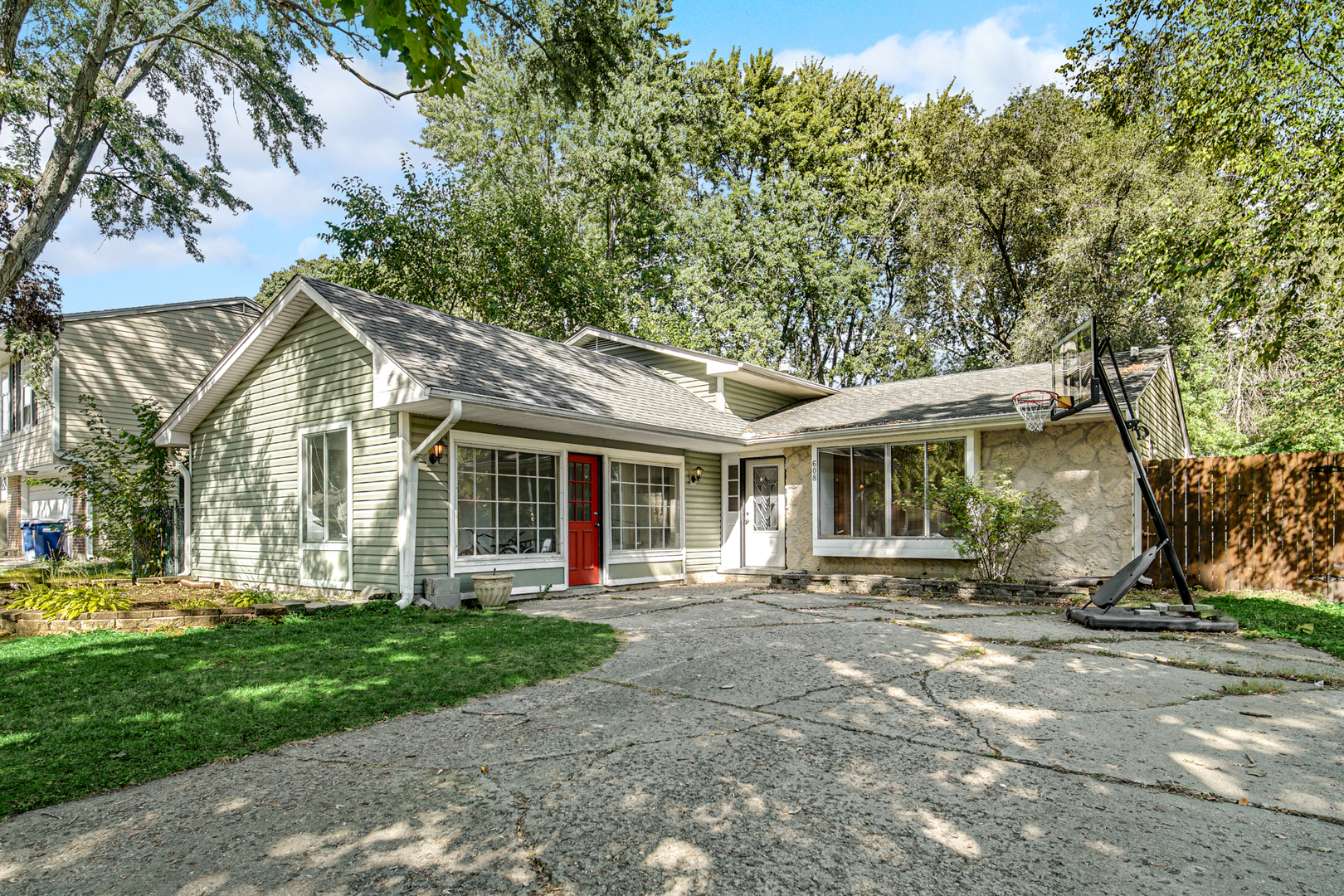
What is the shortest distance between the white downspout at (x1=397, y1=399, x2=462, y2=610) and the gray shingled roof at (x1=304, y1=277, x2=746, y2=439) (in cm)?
69

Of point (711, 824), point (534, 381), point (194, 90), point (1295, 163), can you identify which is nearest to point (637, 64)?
point (194, 90)

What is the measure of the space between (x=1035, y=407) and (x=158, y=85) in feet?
55.8

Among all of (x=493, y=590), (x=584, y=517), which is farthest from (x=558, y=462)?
(x=493, y=590)

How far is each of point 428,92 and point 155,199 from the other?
14.1m

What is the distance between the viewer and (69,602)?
7.43 metres

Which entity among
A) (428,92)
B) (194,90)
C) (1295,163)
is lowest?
(428,92)

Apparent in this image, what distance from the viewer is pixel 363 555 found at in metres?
9.14

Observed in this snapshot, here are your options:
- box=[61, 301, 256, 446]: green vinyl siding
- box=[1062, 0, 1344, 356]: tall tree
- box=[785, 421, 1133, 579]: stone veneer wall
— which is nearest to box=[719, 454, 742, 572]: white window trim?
box=[785, 421, 1133, 579]: stone veneer wall

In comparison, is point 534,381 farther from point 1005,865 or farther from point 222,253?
point 222,253

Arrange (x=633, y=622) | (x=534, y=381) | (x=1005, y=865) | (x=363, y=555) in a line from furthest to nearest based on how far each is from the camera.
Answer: (x=534, y=381) < (x=363, y=555) < (x=633, y=622) < (x=1005, y=865)

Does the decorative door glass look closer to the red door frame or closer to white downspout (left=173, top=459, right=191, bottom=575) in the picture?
the red door frame

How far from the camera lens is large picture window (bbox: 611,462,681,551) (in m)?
11.6

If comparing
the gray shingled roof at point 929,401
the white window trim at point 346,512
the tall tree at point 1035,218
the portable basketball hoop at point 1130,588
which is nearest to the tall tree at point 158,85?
the white window trim at point 346,512

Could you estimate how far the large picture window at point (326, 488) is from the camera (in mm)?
9578
